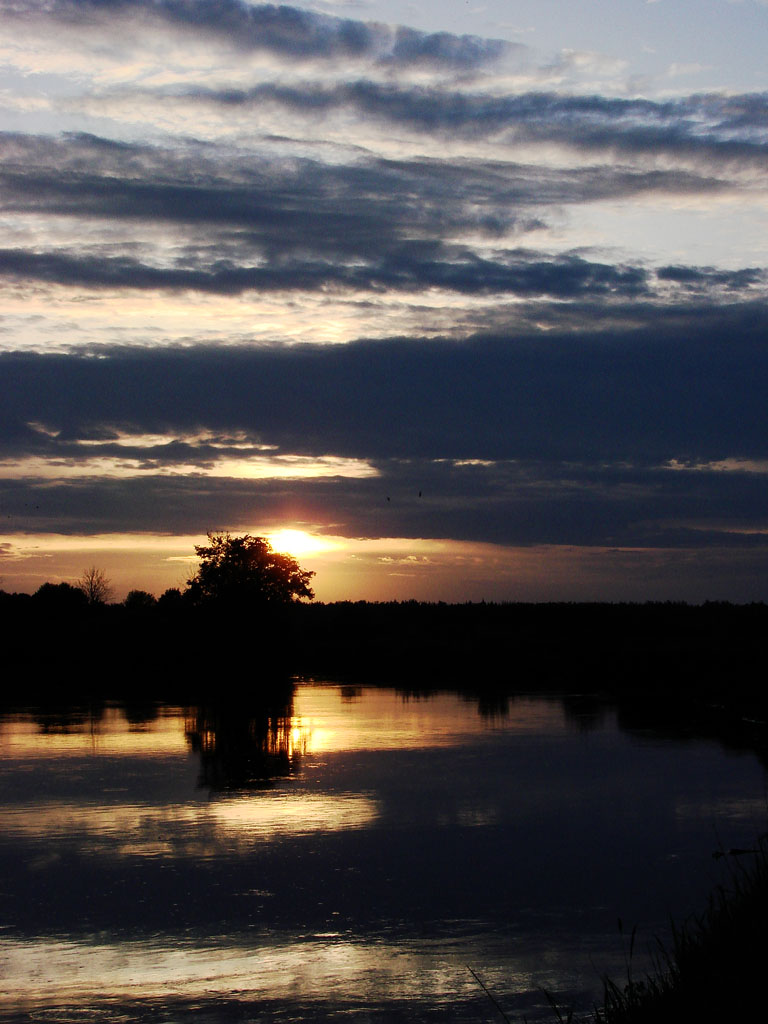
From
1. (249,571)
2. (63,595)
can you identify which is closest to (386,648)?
(249,571)

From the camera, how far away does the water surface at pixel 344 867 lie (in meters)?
8.65

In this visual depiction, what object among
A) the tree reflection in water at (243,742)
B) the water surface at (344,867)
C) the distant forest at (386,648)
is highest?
the distant forest at (386,648)

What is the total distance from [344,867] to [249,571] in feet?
147

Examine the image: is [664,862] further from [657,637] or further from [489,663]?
[657,637]

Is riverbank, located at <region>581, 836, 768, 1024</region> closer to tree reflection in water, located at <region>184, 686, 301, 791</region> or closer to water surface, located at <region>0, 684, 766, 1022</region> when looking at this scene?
water surface, located at <region>0, 684, 766, 1022</region>

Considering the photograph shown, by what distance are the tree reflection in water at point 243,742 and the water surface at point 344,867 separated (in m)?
0.12

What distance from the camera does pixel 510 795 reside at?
16.2 meters

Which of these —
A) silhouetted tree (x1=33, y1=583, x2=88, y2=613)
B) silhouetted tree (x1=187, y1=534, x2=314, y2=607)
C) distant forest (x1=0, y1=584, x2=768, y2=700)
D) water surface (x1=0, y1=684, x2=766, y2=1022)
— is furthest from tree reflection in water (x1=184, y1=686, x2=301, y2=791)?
silhouetted tree (x1=33, y1=583, x2=88, y2=613)

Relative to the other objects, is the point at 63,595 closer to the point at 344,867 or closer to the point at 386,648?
the point at 386,648

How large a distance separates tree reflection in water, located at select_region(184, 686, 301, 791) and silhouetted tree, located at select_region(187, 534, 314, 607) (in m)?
24.8

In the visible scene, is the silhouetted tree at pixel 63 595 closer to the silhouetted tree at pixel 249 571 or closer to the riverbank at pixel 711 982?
the silhouetted tree at pixel 249 571

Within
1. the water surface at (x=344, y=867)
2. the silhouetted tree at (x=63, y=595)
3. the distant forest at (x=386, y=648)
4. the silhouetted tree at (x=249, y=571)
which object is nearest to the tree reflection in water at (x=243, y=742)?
the water surface at (x=344, y=867)

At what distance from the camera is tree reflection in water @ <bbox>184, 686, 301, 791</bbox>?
17781mm

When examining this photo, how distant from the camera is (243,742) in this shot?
21953 mm
